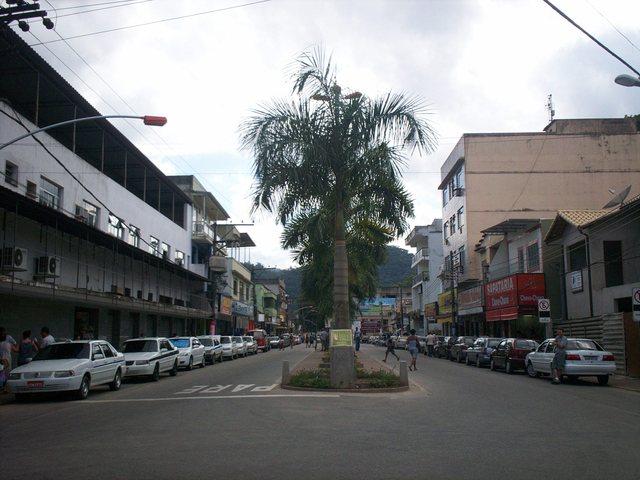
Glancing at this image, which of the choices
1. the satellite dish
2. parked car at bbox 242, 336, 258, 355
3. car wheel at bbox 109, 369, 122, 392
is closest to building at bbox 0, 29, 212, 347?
car wheel at bbox 109, 369, 122, 392

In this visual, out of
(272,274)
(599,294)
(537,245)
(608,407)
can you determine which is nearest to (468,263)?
(537,245)

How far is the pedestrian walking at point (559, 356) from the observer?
20.4 m

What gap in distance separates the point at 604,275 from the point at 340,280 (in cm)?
1636

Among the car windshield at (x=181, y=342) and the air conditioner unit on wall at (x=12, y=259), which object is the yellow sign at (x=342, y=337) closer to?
the air conditioner unit on wall at (x=12, y=259)

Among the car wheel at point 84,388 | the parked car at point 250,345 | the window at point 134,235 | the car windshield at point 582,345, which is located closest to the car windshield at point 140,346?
the car wheel at point 84,388

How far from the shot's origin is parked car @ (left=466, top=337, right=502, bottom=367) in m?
30.3

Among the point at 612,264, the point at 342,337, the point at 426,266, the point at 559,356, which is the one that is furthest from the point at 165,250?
the point at 426,266

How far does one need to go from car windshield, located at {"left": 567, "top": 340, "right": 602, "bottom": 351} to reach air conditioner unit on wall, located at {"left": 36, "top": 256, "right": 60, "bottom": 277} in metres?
17.9

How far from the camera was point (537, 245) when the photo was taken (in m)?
37.8

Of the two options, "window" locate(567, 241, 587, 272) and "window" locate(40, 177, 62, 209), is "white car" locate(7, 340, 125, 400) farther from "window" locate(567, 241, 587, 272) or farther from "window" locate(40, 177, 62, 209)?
"window" locate(567, 241, 587, 272)

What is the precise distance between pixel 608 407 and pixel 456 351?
23.4m

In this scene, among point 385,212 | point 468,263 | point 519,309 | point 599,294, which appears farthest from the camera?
point 468,263

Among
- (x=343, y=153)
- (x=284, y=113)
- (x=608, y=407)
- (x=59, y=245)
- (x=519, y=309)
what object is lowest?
(x=608, y=407)

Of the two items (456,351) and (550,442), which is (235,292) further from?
(550,442)
